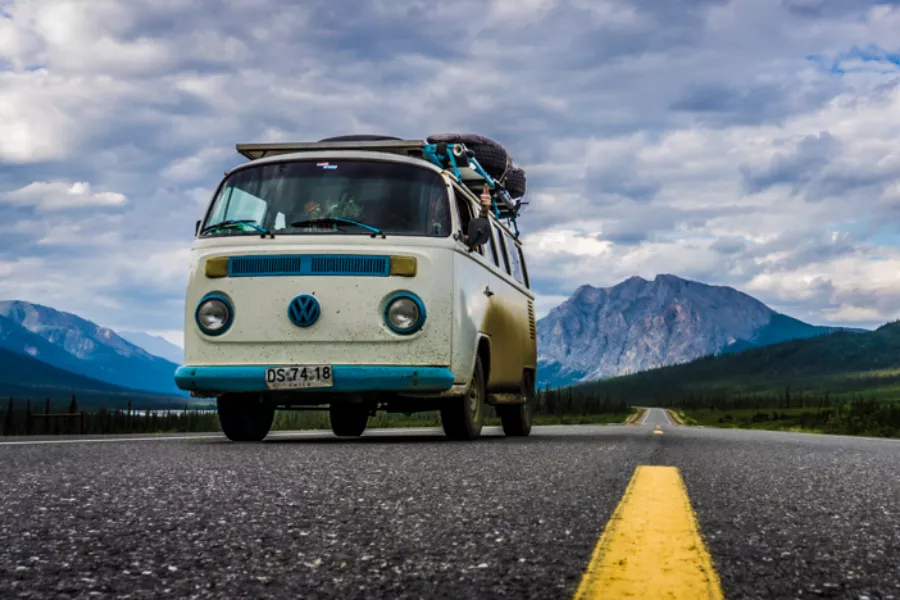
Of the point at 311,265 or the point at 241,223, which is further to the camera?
the point at 241,223

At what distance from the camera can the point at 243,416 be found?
8.80m

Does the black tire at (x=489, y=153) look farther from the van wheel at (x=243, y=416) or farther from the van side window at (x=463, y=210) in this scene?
the van wheel at (x=243, y=416)

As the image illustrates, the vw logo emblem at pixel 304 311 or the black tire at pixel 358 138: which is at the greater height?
the black tire at pixel 358 138

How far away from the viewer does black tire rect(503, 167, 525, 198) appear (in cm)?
1135

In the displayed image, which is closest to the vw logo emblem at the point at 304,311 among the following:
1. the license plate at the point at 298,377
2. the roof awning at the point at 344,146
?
the license plate at the point at 298,377

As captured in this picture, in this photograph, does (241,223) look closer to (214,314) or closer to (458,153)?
(214,314)

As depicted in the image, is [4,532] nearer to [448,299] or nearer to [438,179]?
[448,299]

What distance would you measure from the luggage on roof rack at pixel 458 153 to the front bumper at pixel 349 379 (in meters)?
2.19

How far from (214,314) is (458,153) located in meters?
2.98

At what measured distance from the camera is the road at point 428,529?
216 centimetres

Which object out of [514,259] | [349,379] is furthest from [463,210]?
[514,259]

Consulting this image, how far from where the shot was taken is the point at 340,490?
3971 mm

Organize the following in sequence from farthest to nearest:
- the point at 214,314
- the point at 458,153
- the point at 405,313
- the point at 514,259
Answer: the point at 514,259 → the point at 458,153 → the point at 214,314 → the point at 405,313

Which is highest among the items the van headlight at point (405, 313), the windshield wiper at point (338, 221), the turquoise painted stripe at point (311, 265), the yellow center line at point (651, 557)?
the windshield wiper at point (338, 221)
